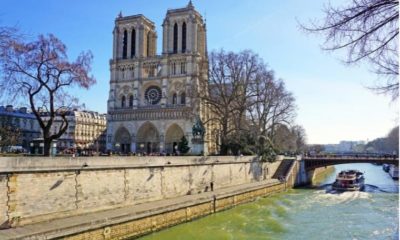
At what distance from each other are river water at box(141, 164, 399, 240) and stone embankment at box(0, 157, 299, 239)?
1012 mm

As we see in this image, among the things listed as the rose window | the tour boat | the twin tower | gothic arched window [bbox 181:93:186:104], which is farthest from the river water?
the twin tower

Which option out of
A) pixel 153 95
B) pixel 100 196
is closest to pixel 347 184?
pixel 100 196

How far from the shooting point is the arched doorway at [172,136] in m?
67.2

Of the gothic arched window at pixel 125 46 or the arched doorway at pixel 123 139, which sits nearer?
the arched doorway at pixel 123 139

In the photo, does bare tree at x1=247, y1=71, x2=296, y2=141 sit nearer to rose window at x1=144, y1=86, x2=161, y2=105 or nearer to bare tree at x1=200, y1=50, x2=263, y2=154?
bare tree at x1=200, y1=50, x2=263, y2=154

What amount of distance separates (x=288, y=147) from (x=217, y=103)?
110 ft

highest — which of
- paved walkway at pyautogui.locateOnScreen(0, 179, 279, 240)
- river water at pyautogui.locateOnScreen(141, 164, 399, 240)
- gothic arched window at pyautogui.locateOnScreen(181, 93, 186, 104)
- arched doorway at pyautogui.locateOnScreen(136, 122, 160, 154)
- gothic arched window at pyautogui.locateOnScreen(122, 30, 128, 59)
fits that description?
gothic arched window at pyautogui.locateOnScreen(122, 30, 128, 59)

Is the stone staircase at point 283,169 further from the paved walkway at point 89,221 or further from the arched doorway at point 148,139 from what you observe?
the arched doorway at point 148,139

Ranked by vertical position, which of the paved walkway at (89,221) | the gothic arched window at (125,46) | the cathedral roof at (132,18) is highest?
the cathedral roof at (132,18)

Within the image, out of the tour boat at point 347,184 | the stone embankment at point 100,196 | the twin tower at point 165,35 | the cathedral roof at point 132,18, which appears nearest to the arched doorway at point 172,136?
the twin tower at point 165,35

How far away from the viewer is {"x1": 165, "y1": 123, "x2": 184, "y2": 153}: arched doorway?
6719 cm

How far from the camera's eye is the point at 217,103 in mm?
41750

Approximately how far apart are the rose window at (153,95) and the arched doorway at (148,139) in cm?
406

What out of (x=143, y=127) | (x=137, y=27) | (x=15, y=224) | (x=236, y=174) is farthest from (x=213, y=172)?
(x=137, y=27)
